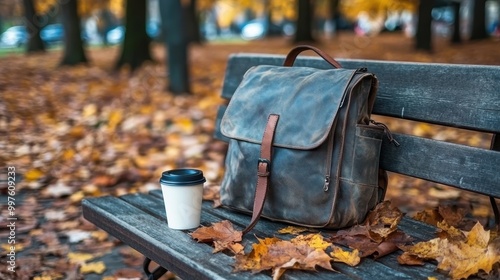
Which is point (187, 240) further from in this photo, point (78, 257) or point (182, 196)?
point (78, 257)

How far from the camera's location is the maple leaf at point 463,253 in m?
1.64

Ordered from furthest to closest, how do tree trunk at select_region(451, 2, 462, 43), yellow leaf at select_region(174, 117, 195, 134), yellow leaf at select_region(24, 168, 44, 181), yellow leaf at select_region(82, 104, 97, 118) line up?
Result: tree trunk at select_region(451, 2, 462, 43) < yellow leaf at select_region(82, 104, 97, 118) < yellow leaf at select_region(174, 117, 195, 134) < yellow leaf at select_region(24, 168, 44, 181)

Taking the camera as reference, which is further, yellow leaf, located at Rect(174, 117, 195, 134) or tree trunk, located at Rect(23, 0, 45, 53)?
tree trunk, located at Rect(23, 0, 45, 53)

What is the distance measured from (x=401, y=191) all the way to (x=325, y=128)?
229cm

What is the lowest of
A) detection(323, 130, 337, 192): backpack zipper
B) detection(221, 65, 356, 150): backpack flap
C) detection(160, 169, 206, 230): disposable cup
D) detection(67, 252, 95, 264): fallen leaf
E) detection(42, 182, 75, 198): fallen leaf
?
detection(67, 252, 95, 264): fallen leaf

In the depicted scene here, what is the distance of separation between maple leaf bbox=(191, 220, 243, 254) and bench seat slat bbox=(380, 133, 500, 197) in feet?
2.14

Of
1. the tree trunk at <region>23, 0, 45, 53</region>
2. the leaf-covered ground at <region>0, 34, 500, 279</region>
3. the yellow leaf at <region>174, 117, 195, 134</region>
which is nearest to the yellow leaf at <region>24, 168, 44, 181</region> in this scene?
the leaf-covered ground at <region>0, 34, 500, 279</region>

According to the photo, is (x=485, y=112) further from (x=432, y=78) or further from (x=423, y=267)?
(x=423, y=267)

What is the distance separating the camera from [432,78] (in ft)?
7.14

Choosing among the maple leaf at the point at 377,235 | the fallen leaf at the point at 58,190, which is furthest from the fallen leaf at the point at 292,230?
the fallen leaf at the point at 58,190

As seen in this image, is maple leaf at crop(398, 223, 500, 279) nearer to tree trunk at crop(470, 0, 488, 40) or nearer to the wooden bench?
the wooden bench

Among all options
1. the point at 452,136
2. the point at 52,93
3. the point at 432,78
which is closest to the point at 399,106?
the point at 432,78

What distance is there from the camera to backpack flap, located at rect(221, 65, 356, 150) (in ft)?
6.49

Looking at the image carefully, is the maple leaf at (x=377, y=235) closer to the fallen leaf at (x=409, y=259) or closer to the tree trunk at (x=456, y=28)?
the fallen leaf at (x=409, y=259)
